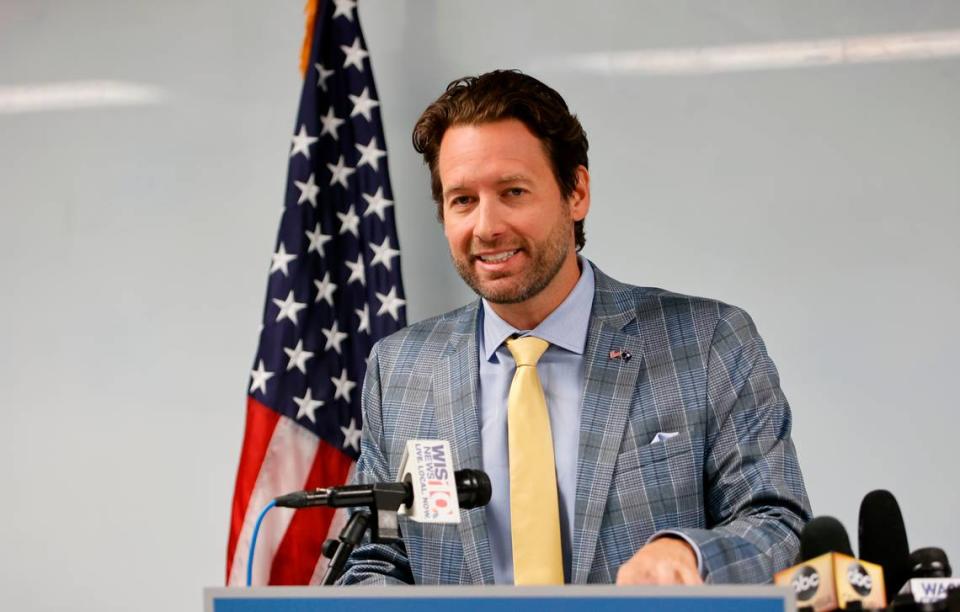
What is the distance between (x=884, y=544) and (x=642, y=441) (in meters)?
0.64

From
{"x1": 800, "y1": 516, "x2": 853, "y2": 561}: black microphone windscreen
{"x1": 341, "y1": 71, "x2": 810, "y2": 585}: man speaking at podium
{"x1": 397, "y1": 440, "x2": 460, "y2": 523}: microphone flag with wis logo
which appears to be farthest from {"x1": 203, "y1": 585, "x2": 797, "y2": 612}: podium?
{"x1": 341, "y1": 71, "x2": 810, "y2": 585}: man speaking at podium

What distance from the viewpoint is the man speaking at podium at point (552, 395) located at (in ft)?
7.18

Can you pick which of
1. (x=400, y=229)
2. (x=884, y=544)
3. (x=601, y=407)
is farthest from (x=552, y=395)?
(x=400, y=229)

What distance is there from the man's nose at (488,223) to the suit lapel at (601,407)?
27 cm

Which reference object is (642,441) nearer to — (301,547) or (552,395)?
(552,395)

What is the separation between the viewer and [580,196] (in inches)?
99.2

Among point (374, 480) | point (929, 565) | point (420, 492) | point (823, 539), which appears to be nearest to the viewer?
point (823, 539)

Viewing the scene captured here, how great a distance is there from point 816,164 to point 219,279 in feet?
6.56

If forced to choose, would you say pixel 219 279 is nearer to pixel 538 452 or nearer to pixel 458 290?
pixel 458 290

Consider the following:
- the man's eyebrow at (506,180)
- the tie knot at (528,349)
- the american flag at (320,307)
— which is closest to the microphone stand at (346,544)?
the tie knot at (528,349)

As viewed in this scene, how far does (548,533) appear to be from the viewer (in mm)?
2180

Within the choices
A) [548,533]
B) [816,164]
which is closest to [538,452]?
[548,533]

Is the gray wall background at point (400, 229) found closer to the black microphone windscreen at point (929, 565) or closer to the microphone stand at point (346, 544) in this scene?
the black microphone windscreen at point (929, 565)

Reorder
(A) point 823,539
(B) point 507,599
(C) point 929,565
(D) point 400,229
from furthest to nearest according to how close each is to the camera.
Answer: (D) point 400,229
(C) point 929,565
(A) point 823,539
(B) point 507,599
